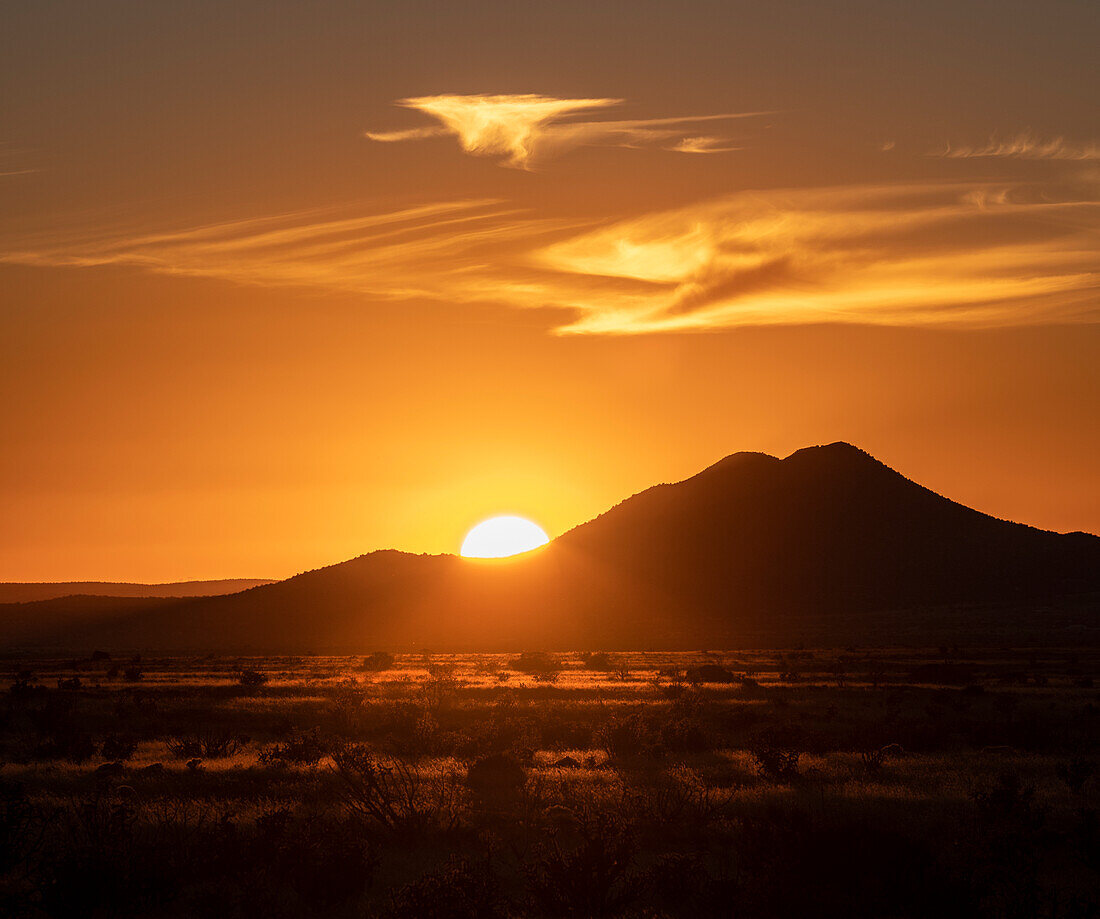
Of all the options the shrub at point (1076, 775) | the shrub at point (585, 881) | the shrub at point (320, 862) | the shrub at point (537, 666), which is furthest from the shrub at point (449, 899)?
the shrub at point (537, 666)

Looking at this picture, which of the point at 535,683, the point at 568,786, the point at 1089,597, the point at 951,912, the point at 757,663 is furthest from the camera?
the point at 1089,597

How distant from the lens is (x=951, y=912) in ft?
38.9

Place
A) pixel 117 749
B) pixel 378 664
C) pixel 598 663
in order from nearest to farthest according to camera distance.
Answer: pixel 117 749, pixel 598 663, pixel 378 664

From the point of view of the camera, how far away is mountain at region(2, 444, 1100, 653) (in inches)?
4769

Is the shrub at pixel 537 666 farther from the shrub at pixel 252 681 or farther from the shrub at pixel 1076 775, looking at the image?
the shrub at pixel 1076 775

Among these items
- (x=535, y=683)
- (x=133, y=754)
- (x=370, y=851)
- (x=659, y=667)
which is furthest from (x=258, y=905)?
(x=659, y=667)

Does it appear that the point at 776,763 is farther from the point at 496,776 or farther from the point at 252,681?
the point at 252,681

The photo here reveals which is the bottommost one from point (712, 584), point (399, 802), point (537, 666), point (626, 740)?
point (537, 666)

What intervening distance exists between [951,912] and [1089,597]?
129146 mm

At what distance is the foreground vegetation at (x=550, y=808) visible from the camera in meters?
12.2

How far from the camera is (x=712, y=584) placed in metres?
147

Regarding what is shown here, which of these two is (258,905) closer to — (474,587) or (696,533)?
A: (474,587)

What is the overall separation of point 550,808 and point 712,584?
132 metres

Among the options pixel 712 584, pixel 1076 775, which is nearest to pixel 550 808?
pixel 1076 775
